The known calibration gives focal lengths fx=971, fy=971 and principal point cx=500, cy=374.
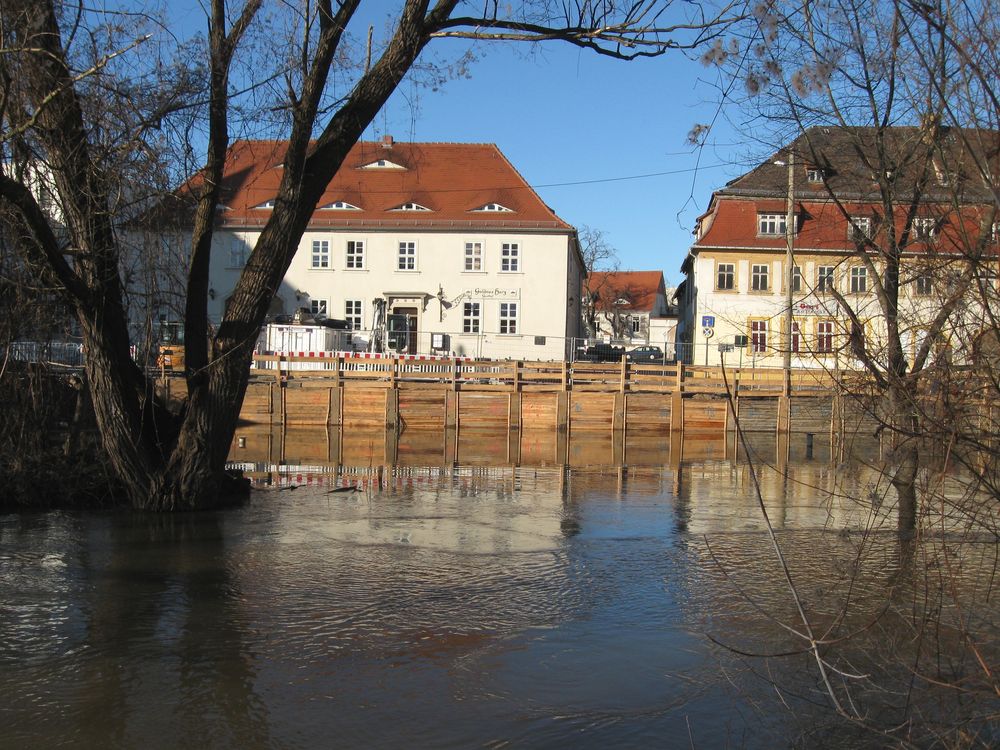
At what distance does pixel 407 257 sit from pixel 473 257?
301 centimetres

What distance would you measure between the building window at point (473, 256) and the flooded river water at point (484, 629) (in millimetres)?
32999

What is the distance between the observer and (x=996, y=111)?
3.75 metres

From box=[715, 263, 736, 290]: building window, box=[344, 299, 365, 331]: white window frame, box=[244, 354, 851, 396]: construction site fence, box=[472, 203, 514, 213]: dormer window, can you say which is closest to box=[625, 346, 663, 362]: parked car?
box=[715, 263, 736, 290]: building window

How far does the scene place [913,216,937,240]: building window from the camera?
14.9ft

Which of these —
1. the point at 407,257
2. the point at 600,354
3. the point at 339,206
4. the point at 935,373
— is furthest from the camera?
the point at 339,206

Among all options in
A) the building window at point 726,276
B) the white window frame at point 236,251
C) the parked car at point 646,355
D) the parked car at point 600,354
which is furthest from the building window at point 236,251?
the building window at point 726,276

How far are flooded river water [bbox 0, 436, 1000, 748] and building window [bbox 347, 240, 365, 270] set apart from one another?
3338cm

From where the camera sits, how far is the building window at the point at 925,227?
4535 millimetres

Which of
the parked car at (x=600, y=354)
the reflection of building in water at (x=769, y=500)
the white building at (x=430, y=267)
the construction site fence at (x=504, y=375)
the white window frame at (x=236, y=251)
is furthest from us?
the white building at (x=430, y=267)

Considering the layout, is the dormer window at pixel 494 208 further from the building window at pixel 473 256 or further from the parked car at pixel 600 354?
the parked car at pixel 600 354

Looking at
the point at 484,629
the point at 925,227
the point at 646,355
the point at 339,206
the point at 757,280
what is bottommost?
the point at 484,629

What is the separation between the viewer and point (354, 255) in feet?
145

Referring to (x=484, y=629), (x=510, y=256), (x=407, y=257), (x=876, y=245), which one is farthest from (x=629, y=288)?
Answer: (x=876, y=245)

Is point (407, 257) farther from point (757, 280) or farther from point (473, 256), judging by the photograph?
point (757, 280)
